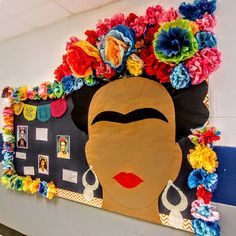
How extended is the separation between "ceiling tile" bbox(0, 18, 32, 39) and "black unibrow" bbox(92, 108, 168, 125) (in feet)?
4.27

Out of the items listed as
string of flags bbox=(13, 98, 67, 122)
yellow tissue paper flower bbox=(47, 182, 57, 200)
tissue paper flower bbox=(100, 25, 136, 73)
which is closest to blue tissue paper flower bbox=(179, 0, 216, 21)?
tissue paper flower bbox=(100, 25, 136, 73)

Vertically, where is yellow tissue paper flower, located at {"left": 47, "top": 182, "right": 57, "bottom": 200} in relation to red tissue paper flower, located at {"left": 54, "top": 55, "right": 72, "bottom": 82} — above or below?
below

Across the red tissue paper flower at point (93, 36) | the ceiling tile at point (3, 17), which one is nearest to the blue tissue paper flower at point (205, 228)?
the red tissue paper flower at point (93, 36)

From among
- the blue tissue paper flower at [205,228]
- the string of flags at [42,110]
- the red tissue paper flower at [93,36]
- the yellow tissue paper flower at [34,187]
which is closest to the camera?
the blue tissue paper flower at [205,228]

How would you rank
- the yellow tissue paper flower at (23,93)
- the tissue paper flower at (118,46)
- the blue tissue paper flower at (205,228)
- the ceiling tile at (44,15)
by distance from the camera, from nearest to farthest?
the blue tissue paper flower at (205,228), the tissue paper flower at (118,46), the ceiling tile at (44,15), the yellow tissue paper flower at (23,93)

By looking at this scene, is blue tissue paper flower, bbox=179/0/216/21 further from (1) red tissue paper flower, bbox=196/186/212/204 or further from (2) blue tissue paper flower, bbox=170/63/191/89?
(1) red tissue paper flower, bbox=196/186/212/204

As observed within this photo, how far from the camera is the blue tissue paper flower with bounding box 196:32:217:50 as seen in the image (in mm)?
1249

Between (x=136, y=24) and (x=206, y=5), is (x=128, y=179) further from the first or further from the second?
(x=206, y=5)

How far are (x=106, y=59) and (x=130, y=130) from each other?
1.76ft

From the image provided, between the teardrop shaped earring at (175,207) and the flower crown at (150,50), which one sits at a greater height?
the flower crown at (150,50)

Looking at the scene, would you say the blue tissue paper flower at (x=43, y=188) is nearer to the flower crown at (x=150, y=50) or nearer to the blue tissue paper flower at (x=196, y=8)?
the flower crown at (x=150, y=50)

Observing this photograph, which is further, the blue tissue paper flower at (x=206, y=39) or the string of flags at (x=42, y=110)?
the string of flags at (x=42, y=110)

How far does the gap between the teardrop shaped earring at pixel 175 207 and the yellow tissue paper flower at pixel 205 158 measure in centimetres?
24

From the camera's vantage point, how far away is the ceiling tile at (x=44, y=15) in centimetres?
180
